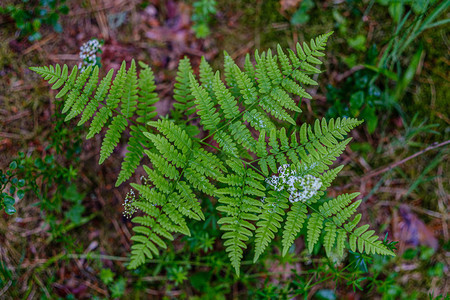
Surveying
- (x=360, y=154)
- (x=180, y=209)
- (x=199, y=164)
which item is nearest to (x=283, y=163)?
(x=199, y=164)

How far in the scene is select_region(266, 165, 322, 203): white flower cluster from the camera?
295 cm

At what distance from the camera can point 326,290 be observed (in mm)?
4273

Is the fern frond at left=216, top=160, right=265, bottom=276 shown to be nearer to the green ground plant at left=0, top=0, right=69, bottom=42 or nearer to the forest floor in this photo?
the forest floor

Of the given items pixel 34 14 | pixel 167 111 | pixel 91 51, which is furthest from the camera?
pixel 167 111

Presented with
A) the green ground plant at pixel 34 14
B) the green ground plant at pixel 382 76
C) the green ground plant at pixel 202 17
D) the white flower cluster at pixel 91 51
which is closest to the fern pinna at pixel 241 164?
the white flower cluster at pixel 91 51

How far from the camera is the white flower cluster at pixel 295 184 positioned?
295 cm

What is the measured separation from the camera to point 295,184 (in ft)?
9.88

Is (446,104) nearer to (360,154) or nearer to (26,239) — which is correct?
(360,154)

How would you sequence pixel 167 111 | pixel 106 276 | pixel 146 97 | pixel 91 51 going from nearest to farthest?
pixel 146 97, pixel 91 51, pixel 106 276, pixel 167 111

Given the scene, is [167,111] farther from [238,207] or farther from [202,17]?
[238,207]

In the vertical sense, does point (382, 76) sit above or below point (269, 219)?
above

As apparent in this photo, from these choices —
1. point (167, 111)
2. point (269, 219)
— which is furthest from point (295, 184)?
point (167, 111)

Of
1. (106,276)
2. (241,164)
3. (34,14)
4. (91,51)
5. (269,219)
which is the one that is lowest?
(106,276)

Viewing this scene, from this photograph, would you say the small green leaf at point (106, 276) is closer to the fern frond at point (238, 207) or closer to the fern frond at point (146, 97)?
the fern frond at point (238, 207)
